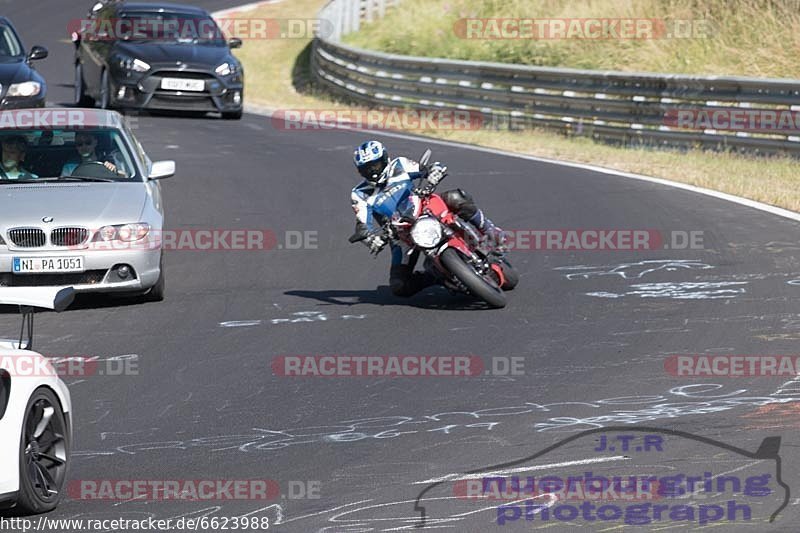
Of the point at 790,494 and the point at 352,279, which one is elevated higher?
the point at 790,494

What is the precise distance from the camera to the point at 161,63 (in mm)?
24953

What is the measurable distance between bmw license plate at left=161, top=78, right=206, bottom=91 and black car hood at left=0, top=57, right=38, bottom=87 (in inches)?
165

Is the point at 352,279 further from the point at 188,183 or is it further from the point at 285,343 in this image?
the point at 188,183

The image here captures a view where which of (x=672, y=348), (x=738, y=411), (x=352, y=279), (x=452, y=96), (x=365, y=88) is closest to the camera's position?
(x=738, y=411)

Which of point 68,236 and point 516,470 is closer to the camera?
point 516,470

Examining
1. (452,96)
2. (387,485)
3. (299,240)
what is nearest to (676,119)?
(452,96)

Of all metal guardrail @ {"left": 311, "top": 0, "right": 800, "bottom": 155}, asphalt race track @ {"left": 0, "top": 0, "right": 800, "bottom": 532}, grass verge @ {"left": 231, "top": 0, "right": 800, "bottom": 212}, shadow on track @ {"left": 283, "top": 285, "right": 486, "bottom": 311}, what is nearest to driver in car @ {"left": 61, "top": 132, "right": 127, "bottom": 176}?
asphalt race track @ {"left": 0, "top": 0, "right": 800, "bottom": 532}

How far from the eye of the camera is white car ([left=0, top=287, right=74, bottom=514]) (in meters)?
6.04

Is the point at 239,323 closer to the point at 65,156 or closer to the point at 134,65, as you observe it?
the point at 65,156

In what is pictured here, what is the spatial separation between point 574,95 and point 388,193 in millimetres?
12989

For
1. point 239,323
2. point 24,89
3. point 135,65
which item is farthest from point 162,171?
point 135,65

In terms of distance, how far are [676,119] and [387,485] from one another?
15861mm

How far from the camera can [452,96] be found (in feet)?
87.8

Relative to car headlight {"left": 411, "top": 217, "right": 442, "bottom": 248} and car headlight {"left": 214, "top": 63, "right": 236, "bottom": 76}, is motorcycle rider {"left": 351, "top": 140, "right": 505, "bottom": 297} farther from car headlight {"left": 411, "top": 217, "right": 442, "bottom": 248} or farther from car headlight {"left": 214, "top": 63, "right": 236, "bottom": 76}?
car headlight {"left": 214, "top": 63, "right": 236, "bottom": 76}
